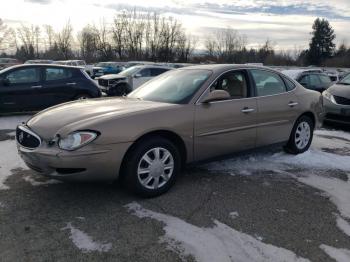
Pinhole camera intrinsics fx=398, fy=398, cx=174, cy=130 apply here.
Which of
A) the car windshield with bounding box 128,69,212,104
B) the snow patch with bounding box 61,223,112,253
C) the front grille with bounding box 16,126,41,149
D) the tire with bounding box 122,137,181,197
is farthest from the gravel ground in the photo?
the car windshield with bounding box 128,69,212,104

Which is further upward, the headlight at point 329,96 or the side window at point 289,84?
the side window at point 289,84

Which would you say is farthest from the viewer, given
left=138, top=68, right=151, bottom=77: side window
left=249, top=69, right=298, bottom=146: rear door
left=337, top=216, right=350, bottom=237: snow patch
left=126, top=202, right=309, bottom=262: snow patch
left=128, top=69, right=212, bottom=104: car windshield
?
left=138, top=68, right=151, bottom=77: side window

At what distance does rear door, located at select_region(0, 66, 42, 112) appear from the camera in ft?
33.5

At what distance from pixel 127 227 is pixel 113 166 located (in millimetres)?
689

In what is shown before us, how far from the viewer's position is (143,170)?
438 centimetres

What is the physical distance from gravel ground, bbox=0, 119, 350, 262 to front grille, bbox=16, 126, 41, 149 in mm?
592

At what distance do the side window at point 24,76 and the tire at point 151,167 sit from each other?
7183 millimetres

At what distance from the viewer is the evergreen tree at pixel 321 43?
74.2 m

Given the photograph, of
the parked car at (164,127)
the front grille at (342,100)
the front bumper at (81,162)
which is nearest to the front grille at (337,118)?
the front grille at (342,100)

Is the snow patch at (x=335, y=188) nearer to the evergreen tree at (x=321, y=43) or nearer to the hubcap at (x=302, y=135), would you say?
the hubcap at (x=302, y=135)

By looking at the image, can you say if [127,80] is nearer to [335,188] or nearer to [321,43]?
[335,188]

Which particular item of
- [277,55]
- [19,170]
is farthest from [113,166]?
[277,55]

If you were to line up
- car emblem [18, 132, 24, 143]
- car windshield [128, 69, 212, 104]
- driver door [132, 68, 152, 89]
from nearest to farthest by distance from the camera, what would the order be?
car emblem [18, 132, 24, 143] → car windshield [128, 69, 212, 104] → driver door [132, 68, 152, 89]

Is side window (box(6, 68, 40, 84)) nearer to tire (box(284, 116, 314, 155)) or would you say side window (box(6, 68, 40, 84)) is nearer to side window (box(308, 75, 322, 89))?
tire (box(284, 116, 314, 155))
